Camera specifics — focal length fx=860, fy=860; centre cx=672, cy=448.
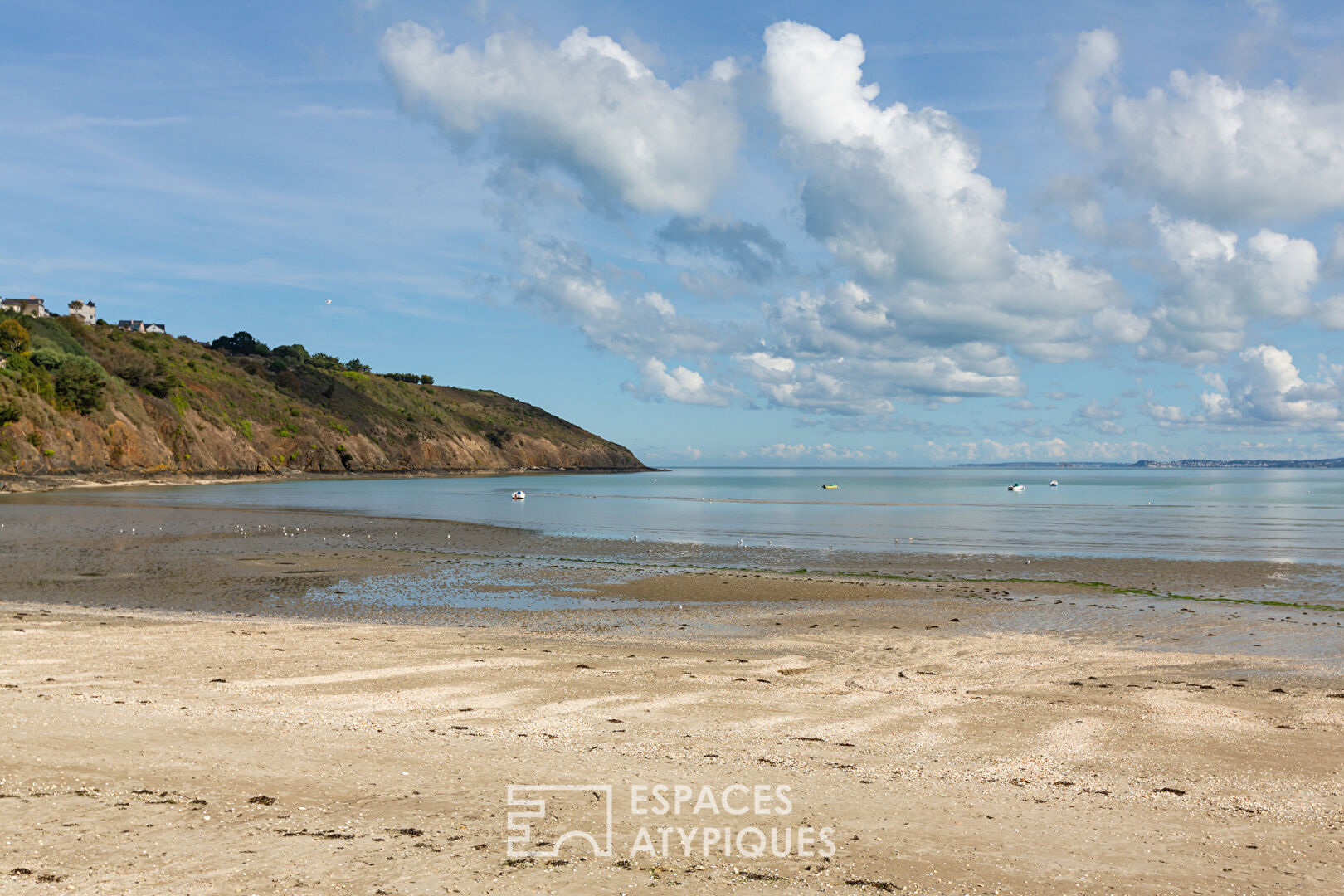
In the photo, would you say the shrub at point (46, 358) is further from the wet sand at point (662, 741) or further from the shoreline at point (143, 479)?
the wet sand at point (662, 741)

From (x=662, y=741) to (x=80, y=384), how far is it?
118 m

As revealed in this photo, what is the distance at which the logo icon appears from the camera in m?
7.18

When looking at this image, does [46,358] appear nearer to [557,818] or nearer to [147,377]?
[147,377]

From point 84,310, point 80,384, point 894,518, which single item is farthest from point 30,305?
point 894,518

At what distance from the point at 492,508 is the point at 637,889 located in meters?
70.8

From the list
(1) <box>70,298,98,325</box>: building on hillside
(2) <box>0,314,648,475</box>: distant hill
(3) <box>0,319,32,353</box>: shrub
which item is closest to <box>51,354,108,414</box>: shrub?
(2) <box>0,314,648,475</box>: distant hill

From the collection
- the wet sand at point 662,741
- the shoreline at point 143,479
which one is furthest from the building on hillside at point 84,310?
the wet sand at point 662,741

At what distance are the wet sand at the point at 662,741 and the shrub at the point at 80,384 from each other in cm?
9538

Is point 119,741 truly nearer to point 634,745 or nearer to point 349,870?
point 349,870

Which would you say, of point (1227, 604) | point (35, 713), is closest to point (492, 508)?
point (1227, 604)

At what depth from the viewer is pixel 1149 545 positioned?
43062mm

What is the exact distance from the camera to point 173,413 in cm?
12544

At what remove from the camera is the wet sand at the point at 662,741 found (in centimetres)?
686

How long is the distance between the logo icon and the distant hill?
335ft
